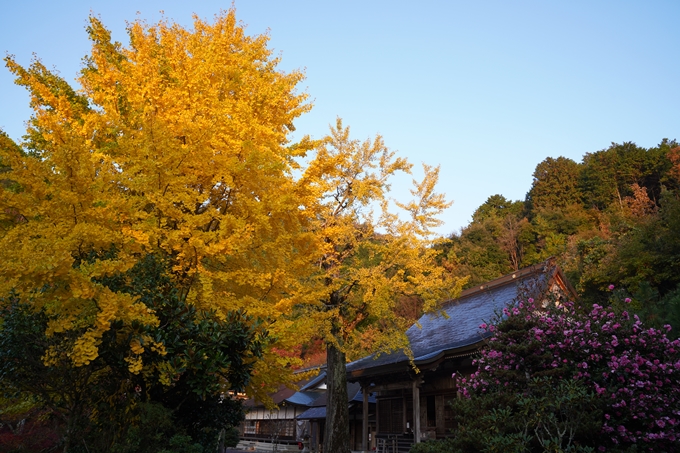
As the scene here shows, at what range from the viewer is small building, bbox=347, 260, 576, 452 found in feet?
46.2

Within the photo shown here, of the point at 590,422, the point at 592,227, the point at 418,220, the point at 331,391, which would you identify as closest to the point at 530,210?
the point at 592,227

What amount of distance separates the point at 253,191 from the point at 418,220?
764 centimetres

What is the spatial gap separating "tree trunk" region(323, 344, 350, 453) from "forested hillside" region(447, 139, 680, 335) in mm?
14117

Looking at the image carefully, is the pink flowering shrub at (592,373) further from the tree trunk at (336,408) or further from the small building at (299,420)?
the small building at (299,420)

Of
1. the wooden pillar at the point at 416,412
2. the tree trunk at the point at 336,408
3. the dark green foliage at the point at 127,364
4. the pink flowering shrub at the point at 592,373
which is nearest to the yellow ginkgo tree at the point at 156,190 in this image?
the dark green foliage at the point at 127,364

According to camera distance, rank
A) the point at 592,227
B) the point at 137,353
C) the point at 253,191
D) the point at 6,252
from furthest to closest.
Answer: the point at 592,227, the point at 253,191, the point at 137,353, the point at 6,252

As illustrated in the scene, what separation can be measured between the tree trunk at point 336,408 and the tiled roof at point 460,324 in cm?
196

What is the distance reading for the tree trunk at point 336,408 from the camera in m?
13.4

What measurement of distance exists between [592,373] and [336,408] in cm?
754

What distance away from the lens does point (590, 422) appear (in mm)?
7273

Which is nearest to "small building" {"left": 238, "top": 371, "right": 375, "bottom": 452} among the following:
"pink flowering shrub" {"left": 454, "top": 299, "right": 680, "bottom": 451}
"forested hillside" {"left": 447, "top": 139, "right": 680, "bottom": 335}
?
"forested hillside" {"left": 447, "top": 139, "right": 680, "bottom": 335}

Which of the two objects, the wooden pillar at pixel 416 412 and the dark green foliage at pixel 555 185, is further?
the dark green foliage at pixel 555 185

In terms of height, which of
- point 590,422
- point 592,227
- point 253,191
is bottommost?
point 590,422

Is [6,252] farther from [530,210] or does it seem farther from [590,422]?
[530,210]
